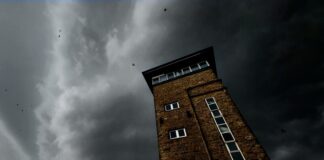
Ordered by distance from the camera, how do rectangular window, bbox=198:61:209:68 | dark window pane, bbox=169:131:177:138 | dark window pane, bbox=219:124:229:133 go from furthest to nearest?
rectangular window, bbox=198:61:209:68 → dark window pane, bbox=169:131:177:138 → dark window pane, bbox=219:124:229:133

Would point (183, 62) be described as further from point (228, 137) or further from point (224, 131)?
point (228, 137)

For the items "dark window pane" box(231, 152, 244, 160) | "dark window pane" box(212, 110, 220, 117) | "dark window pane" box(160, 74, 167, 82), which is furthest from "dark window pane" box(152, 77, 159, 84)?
"dark window pane" box(231, 152, 244, 160)

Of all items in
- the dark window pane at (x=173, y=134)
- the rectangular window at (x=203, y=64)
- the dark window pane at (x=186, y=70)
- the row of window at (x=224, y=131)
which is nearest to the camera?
the row of window at (x=224, y=131)

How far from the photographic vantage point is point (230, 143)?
40.9 feet

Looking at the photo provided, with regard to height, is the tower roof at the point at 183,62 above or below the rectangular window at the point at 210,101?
above

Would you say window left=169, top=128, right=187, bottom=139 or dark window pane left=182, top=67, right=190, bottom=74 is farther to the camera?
dark window pane left=182, top=67, right=190, bottom=74

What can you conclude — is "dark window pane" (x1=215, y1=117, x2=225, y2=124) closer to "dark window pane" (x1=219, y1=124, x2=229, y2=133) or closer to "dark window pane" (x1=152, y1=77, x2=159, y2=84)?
"dark window pane" (x1=219, y1=124, x2=229, y2=133)

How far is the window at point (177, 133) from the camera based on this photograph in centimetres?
1425

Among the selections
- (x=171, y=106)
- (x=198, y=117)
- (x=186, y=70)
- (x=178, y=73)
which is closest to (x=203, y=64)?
(x=186, y=70)

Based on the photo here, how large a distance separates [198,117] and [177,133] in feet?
8.15

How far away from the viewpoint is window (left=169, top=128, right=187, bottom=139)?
14248mm

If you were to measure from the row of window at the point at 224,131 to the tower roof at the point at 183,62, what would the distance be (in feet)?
18.7

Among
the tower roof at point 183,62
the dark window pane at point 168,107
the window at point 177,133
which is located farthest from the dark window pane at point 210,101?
the tower roof at point 183,62

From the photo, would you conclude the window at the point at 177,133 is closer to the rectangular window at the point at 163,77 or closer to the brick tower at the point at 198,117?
the brick tower at the point at 198,117
